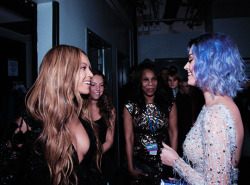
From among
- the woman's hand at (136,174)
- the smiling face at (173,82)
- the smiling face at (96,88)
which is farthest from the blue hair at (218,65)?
the smiling face at (173,82)

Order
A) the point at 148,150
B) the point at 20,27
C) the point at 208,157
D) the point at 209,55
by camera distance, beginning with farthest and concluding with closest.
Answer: the point at 20,27
the point at 148,150
the point at 209,55
the point at 208,157

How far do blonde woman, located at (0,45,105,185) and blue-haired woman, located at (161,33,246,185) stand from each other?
60 cm

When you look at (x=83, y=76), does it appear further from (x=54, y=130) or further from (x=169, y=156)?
(x=169, y=156)

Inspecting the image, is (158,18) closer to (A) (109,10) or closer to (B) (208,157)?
(A) (109,10)

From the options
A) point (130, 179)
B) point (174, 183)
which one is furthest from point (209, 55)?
point (130, 179)

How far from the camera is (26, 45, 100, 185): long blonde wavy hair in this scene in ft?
3.88

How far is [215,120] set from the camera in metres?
1.05

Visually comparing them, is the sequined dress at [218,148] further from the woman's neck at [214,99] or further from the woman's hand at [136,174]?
the woman's hand at [136,174]

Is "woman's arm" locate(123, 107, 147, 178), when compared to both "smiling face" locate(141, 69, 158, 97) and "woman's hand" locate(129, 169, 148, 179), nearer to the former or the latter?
"woman's hand" locate(129, 169, 148, 179)

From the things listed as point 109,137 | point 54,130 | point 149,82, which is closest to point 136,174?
point 109,137

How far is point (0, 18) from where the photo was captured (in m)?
3.66

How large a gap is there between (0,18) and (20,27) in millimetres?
364

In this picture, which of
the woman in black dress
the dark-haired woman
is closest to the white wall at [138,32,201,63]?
the woman in black dress

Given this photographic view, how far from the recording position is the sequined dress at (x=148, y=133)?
6.64ft
